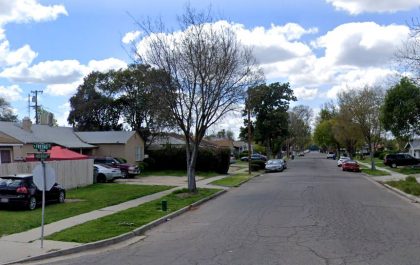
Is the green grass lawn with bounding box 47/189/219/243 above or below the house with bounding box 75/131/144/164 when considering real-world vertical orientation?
below

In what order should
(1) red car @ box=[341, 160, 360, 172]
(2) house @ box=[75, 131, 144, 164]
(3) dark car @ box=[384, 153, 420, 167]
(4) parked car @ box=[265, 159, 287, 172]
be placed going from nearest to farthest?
(2) house @ box=[75, 131, 144, 164] < (1) red car @ box=[341, 160, 360, 172] < (4) parked car @ box=[265, 159, 287, 172] < (3) dark car @ box=[384, 153, 420, 167]

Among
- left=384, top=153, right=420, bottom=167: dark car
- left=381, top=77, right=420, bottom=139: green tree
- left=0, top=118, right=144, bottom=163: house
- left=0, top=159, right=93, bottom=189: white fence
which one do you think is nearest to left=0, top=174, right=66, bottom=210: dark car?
left=0, top=159, right=93, bottom=189: white fence

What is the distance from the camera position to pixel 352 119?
5659cm

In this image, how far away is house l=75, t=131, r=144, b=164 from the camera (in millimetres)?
50031

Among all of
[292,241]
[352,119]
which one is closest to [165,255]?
[292,241]

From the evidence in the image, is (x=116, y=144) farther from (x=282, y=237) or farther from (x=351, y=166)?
(x=282, y=237)

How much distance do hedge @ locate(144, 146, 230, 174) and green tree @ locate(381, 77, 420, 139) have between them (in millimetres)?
15720

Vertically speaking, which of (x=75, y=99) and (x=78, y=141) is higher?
(x=75, y=99)

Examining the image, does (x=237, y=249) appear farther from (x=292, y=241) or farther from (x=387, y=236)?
(x=387, y=236)

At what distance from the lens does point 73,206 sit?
63.9 feet

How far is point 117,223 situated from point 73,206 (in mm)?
5013

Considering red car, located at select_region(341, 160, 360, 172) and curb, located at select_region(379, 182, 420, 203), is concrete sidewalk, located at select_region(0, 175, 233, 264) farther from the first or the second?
red car, located at select_region(341, 160, 360, 172)

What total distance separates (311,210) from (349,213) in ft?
4.66

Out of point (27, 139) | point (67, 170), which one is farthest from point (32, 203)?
point (27, 139)
